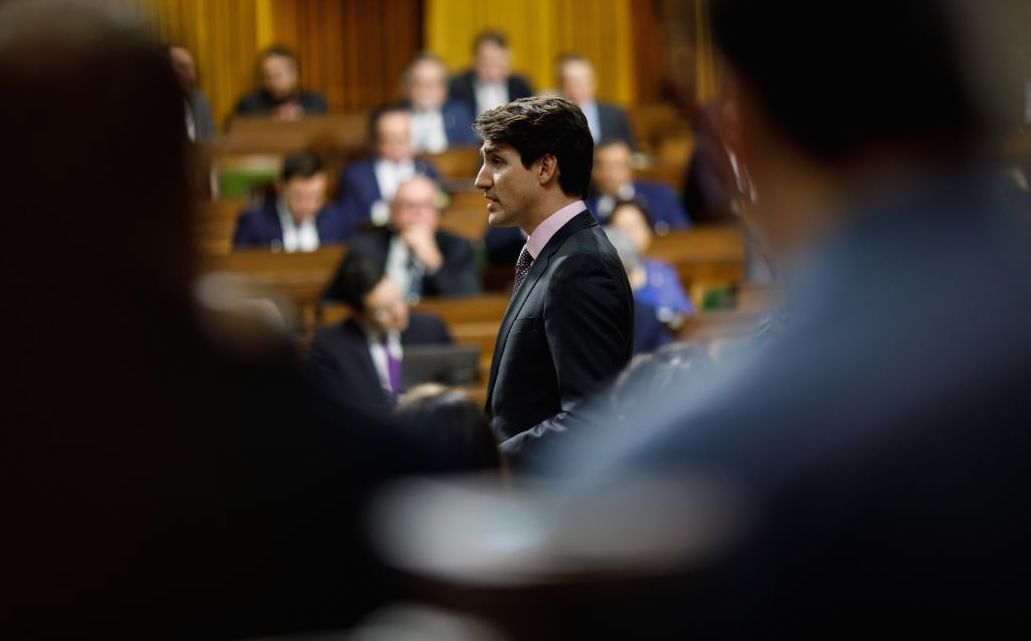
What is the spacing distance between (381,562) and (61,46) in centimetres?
38

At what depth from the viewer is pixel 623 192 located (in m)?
6.95

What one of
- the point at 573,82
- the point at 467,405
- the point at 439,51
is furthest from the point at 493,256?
the point at 467,405

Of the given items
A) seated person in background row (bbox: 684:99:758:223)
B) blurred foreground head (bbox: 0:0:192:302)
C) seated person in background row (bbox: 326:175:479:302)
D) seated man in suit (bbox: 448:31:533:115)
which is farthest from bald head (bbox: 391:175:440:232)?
blurred foreground head (bbox: 0:0:192:302)

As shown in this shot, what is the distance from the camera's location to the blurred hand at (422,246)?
621 centimetres

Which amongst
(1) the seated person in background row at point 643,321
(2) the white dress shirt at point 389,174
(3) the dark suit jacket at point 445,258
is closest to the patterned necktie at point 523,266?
(1) the seated person in background row at point 643,321

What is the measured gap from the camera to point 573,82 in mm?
7965

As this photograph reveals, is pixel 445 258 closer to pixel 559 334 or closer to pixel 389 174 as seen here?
pixel 389 174

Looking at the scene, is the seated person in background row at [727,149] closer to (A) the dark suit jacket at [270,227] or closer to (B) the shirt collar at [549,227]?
(B) the shirt collar at [549,227]

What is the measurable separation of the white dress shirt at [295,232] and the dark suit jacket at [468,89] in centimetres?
197

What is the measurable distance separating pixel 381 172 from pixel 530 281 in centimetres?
493

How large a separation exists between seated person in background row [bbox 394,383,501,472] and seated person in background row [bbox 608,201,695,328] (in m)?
4.71

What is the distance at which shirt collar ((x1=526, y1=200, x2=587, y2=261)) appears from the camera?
2.42 m

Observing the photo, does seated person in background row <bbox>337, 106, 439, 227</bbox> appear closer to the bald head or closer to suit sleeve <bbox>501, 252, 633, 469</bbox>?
the bald head

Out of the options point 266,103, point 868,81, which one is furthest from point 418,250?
point 868,81
